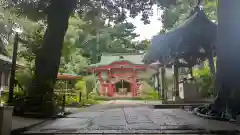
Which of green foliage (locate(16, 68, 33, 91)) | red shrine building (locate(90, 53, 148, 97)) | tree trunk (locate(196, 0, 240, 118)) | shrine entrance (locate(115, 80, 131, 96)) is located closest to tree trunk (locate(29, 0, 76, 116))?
green foliage (locate(16, 68, 33, 91))

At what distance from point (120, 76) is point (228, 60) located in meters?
23.5

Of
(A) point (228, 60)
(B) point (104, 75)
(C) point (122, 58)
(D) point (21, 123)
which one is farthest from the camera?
(C) point (122, 58)

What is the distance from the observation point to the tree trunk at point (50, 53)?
10.0 meters

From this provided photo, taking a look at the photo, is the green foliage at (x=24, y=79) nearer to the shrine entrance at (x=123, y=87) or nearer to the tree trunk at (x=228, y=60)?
the tree trunk at (x=228, y=60)

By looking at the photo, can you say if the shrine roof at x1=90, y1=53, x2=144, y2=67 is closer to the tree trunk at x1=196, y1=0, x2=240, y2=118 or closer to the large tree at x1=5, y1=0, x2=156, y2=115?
the large tree at x1=5, y1=0, x2=156, y2=115

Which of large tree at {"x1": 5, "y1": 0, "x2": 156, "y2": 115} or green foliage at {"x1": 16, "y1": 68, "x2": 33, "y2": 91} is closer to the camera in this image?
large tree at {"x1": 5, "y1": 0, "x2": 156, "y2": 115}

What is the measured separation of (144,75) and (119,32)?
37.9 feet

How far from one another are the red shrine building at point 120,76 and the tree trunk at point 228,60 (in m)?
21.8

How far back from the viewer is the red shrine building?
3123cm

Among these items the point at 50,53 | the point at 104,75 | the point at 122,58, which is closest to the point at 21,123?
the point at 50,53

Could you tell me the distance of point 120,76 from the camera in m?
32.0

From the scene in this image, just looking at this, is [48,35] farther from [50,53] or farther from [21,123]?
[21,123]

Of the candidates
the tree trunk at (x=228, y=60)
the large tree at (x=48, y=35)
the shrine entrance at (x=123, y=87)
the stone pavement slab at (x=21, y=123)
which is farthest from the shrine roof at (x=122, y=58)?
the stone pavement slab at (x=21, y=123)

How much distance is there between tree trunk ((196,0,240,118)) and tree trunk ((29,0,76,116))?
5855mm
